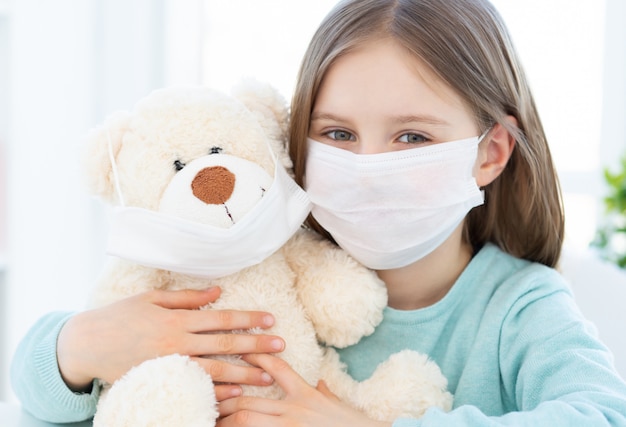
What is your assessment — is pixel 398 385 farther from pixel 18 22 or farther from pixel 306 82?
pixel 18 22

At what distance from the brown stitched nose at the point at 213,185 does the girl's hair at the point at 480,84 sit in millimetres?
235

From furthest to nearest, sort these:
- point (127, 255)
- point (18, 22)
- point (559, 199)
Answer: point (18, 22) < point (559, 199) < point (127, 255)

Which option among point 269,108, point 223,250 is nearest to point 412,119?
point 269,108

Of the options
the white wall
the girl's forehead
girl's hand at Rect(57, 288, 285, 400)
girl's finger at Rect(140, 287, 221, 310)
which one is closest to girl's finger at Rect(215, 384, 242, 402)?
girl's hand at Rect(57, 288, 285, 400)

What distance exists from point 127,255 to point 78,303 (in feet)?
4.89

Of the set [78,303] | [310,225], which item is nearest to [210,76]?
[78,303]

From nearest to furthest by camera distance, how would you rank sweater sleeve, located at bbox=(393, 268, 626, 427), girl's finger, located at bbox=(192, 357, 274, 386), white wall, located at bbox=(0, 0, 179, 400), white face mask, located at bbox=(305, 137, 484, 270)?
sweater sleeve, located at bbox=(393, 268, 626, 427) → girl's finger, located at bbox=(192, 357, 274, 386) → white face mask, located at bbox=(305, 137, 484, 270) → white wall, located at bbox=(0, 0, 179, 400)

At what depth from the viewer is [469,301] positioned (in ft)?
3.74

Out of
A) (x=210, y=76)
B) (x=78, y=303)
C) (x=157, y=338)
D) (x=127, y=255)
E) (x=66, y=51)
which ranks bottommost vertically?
(x=78, y=303)

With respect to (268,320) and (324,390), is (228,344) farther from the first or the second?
(324,390)

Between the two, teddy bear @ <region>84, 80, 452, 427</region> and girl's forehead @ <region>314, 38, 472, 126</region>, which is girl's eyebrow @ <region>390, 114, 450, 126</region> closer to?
girl's forehead @ <region>314, 38, 472, 126</region>

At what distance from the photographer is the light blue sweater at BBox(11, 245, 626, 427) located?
2.60ft

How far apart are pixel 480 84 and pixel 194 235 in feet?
1.74

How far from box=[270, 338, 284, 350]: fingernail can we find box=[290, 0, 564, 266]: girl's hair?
28 cm
